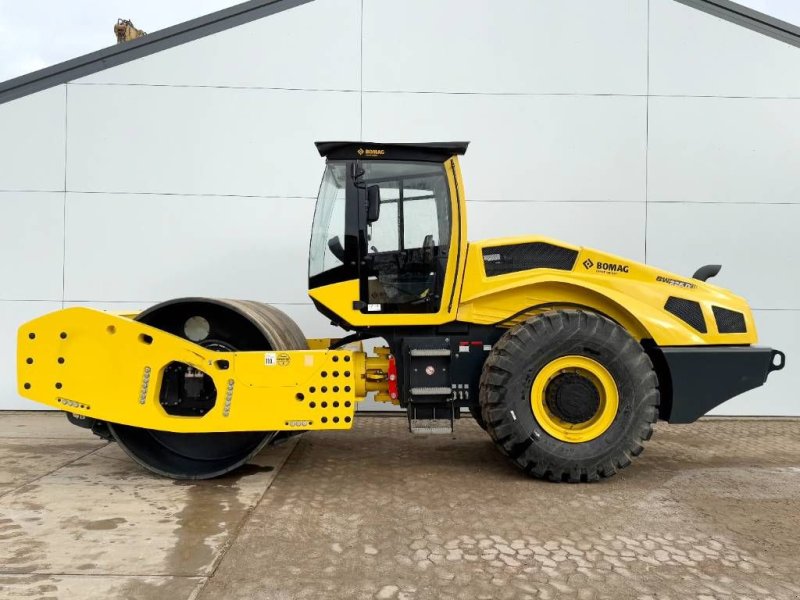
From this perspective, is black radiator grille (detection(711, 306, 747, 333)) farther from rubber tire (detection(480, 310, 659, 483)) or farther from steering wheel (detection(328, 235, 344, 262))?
steering wheel (detection(328, 235, 344, 262))

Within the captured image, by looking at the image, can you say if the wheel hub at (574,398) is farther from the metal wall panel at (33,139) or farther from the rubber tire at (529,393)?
the metal wall panel at (33,139)

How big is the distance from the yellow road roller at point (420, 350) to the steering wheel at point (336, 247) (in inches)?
0.6

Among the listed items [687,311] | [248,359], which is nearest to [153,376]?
[248,359]

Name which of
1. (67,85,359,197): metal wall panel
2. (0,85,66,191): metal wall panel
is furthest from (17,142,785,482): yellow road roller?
(0,85,66,191): metal wall panel

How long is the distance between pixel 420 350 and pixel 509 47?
14.6 ft

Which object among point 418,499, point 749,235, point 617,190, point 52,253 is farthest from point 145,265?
point 749,235

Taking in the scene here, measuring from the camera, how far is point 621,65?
23.7ft

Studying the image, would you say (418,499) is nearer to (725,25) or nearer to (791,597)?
(791,597)

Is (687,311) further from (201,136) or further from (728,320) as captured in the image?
(201,136)

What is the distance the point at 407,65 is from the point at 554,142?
2.02 m

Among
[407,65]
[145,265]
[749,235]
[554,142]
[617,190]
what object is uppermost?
[407,65]

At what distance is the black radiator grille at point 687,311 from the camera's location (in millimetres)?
4680

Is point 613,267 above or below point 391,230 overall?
below

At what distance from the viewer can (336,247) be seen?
4625 mm
